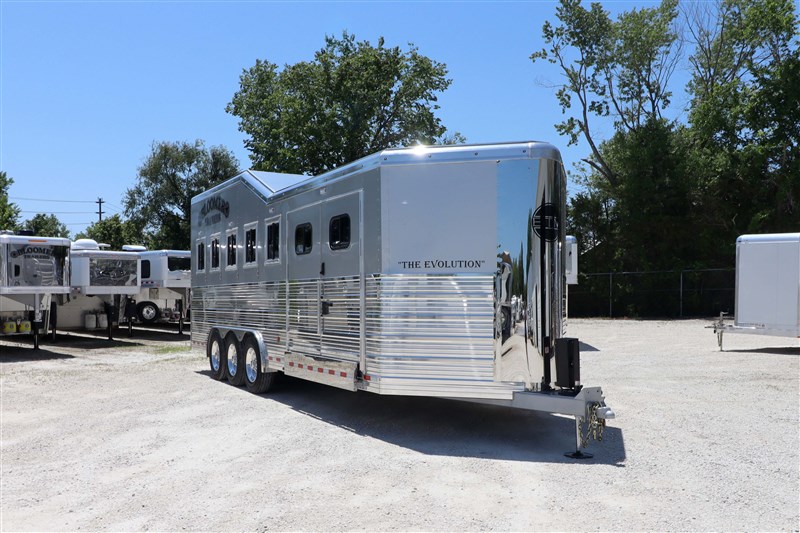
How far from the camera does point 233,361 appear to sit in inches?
427

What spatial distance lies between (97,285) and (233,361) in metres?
10.5

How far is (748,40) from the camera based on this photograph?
27062 millimetres

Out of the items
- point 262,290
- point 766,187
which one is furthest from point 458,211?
point 766,187

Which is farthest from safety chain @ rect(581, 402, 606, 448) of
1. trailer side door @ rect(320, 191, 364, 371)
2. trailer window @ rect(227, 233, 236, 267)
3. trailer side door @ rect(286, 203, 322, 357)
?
trailer window @ rect(227, 233, 236, 267)

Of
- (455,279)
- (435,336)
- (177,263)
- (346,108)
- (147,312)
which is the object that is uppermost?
(346,108)

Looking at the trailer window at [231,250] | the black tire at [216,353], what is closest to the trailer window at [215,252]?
the trailer window at [231,250]

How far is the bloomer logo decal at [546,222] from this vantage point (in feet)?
21.4

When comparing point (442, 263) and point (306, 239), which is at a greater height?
point (306, 239)

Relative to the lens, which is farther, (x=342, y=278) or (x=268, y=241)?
(x=268, y=241)

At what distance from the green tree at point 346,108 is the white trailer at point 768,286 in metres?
17.4

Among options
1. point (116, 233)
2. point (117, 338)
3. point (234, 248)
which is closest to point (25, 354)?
point (117, 338)

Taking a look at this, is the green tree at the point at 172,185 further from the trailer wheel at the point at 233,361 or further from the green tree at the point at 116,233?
the trailer wheel at the point at 233,361

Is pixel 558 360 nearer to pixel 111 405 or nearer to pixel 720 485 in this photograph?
pixel 720 485

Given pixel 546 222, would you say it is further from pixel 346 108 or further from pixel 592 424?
pixel 346 108
